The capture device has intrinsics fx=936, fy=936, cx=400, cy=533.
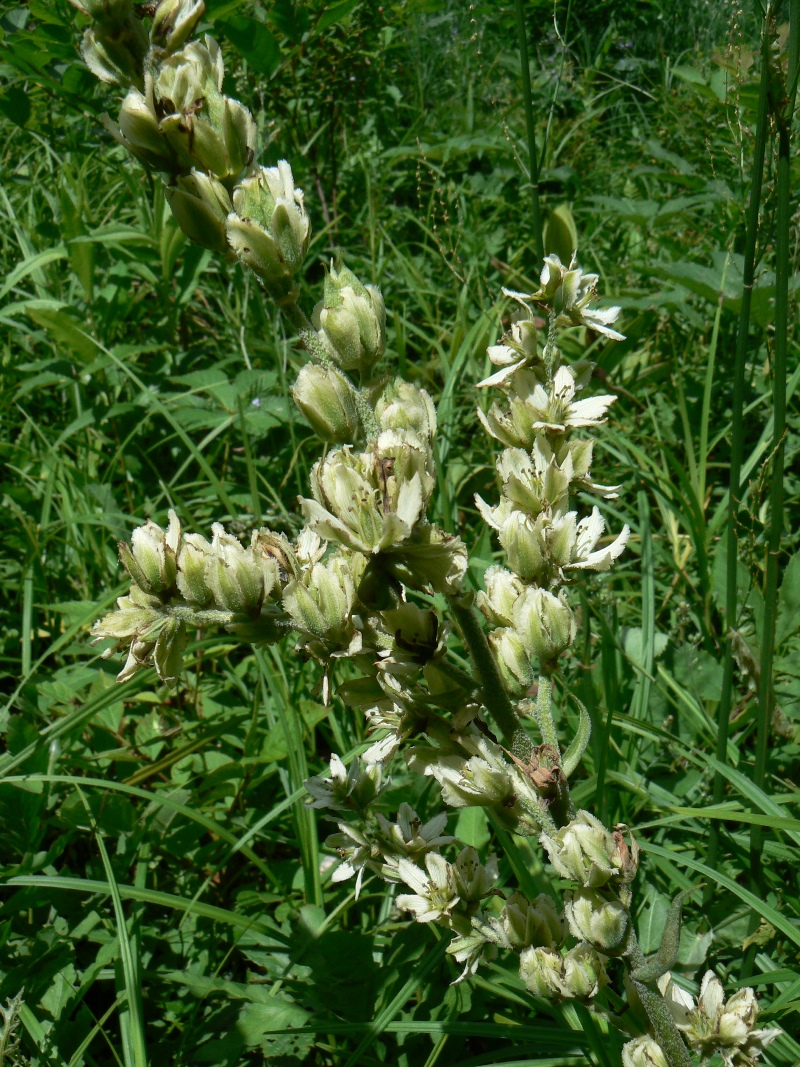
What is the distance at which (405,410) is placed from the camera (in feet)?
3.00

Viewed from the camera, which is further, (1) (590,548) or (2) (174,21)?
(1) (590,548)

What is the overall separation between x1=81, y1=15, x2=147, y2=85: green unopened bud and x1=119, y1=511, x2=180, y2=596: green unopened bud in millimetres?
458

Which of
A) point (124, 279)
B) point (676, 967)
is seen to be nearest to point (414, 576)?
point (676, 967)

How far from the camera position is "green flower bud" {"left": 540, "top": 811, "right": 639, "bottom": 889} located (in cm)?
94

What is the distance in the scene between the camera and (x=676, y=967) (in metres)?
1.37

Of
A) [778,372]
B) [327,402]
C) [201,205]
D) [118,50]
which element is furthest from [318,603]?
[778,372]

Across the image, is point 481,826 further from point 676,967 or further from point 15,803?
A: point 15,803

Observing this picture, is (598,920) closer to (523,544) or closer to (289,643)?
(523,544)

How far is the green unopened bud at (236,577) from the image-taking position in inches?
36.6

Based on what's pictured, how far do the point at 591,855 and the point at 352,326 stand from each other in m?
0.58

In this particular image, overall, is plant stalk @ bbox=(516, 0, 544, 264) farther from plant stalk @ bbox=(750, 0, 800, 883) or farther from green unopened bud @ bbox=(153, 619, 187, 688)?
green unopened bud @ bbox=(153, 619, 187, 688)

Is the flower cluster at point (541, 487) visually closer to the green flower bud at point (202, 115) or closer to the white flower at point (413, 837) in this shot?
the white flower at point (413, 837)

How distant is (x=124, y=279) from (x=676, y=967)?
265 centimetres

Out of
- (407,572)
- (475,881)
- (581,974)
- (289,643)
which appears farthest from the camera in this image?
(289,643)
